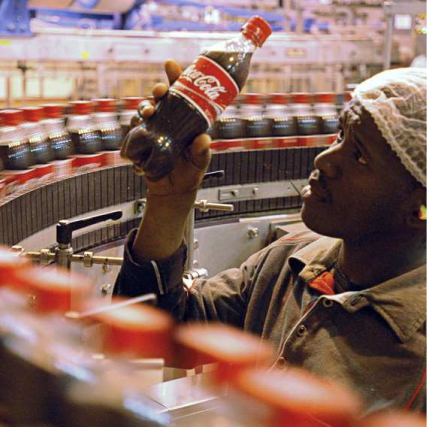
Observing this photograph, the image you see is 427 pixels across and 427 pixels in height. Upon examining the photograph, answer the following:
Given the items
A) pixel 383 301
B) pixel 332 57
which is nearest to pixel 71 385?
pixel 383 301

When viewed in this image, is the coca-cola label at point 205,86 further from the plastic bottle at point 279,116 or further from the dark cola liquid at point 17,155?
the plastic bottle at point 279,116

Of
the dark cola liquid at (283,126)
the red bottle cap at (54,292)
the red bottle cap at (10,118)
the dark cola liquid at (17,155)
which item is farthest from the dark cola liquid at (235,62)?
the dark cola liquid at (283,126)

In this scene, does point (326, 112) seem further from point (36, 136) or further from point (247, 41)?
point (247, 41)

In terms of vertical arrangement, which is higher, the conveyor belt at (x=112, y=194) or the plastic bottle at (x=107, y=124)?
the plastic bottle at (x=107, y=124)

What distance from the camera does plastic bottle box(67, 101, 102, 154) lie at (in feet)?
7.88

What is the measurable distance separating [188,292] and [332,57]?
607 centimetres

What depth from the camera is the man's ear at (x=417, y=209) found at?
106 cm

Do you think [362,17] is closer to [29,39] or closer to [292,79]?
[292,79]

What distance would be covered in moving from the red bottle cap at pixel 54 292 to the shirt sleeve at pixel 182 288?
0.40m

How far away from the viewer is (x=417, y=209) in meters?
1.06

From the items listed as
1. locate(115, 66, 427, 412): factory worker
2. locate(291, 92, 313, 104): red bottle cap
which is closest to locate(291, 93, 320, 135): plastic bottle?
locate(291, 92, 313, 104): red bottle cap

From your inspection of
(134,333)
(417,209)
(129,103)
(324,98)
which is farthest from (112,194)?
(134,333)

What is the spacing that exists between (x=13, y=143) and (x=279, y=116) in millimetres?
1369

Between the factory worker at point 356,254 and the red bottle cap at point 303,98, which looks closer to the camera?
the factory worker at point 356,254
